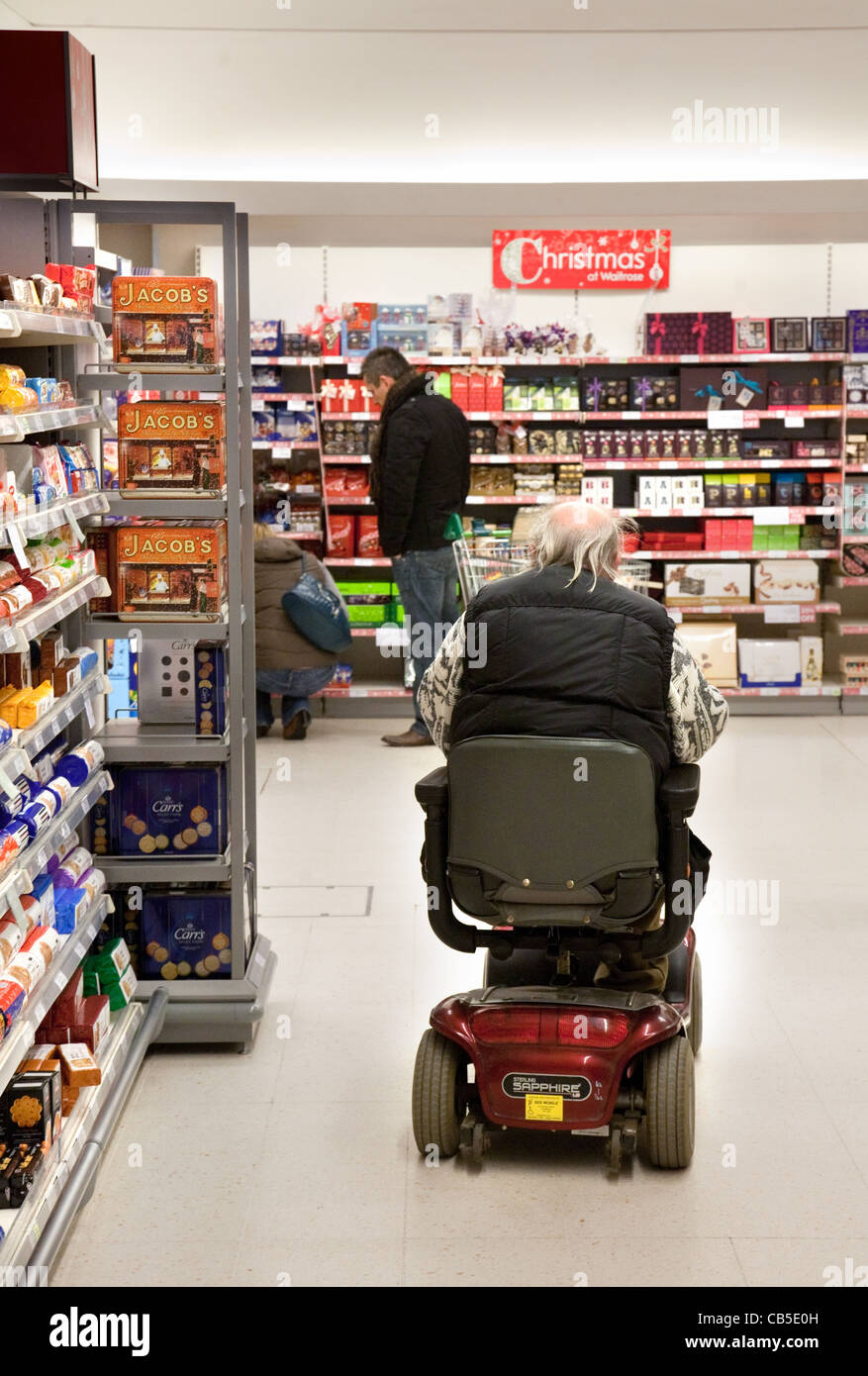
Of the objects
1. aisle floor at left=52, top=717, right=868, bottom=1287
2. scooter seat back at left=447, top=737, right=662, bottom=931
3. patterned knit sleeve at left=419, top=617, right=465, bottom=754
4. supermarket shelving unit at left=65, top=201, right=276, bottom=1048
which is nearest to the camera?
aisle floor at left=52, top=717, right=868, bottom=1287

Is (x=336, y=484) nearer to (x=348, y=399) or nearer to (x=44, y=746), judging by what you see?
(x=348, y=399)

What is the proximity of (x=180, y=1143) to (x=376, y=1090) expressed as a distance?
20.6 inches

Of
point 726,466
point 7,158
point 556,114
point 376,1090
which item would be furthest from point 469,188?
point 376,1090

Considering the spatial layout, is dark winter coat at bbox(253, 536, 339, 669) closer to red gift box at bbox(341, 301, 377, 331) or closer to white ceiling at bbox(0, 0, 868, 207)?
red gift box at bbox(341, 301, 377, 331)

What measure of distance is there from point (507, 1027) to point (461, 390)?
585 centimetres

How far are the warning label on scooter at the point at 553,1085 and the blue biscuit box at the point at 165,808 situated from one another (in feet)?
3.88

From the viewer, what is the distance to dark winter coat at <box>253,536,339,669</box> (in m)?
7.72

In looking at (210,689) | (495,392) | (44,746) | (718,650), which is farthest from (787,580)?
(44,746)

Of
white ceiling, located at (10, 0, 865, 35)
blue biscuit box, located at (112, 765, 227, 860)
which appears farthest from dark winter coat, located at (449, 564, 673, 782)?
white ceiling, located at (10, 0, 865, 35)

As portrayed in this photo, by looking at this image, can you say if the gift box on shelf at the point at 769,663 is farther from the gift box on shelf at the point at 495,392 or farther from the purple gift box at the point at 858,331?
the gift box on shelf at the point at 495,392

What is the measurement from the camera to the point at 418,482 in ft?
24.4

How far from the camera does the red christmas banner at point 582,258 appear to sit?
28.1ft

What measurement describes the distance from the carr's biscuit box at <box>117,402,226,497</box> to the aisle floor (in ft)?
4.96

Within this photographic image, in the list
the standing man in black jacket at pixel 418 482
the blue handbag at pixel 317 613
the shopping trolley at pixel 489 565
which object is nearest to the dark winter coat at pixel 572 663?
the shopping trolley at pixel 489 565
